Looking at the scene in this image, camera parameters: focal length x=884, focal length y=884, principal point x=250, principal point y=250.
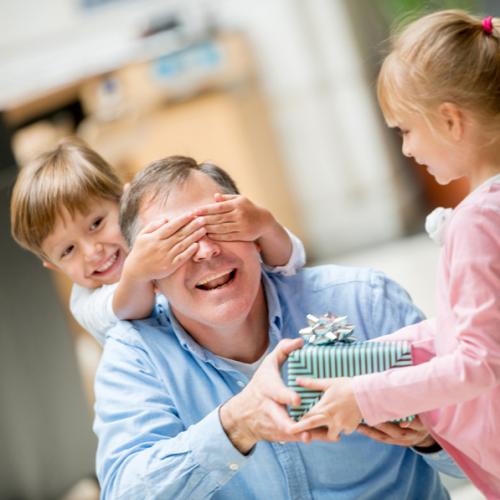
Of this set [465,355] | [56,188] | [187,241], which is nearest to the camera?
[465,355]

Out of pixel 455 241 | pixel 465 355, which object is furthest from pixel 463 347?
pixel 455 241

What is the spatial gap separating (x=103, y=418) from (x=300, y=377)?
0.36 m

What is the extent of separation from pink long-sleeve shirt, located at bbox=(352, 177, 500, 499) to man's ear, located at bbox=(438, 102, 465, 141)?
0.07 meters

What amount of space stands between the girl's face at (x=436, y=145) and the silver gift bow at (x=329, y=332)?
22 centimetres

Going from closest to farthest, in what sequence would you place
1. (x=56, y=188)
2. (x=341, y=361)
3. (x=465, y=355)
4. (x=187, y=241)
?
1. (x=465, y=355)
2. (x=341, y=361)
3. (x=187, y=241)
4. (x=56, y=188)

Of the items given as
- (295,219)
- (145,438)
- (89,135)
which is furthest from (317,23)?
(145,438)

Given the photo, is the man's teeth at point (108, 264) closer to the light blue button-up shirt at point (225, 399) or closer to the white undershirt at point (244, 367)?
the light blue button-up shirt at point (225, 399)

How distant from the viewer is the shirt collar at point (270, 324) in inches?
49.8

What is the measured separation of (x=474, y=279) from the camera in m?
0.91

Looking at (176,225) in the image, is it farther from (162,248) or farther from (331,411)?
(331,411)

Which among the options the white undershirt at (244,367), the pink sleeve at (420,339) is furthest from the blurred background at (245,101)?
the pink sleeve at (420,339)

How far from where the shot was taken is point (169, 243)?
1147mm

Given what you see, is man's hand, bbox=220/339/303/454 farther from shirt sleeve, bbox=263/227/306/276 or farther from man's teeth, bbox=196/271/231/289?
shirt sleeve, bbox=263/227/306/276

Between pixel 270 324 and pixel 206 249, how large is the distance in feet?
0.62
